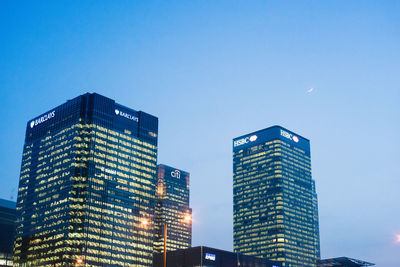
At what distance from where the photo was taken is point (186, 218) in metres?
59.8

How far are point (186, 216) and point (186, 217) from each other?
Answer: 14 centimetres

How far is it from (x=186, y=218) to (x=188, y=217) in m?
0.27

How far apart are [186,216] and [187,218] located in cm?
28

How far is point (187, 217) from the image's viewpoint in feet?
197

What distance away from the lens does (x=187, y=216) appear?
196 feet

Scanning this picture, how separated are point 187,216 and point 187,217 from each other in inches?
5.1

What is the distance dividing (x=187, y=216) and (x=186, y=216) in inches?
4.9

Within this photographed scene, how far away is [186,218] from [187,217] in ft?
0.57

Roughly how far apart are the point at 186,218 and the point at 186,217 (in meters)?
0.13

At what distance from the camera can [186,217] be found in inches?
2355

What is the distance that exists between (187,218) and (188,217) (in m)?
0.18

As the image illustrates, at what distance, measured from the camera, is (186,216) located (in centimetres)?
5991

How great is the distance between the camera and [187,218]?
2360 inches

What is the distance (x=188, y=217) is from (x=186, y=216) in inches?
10.6
